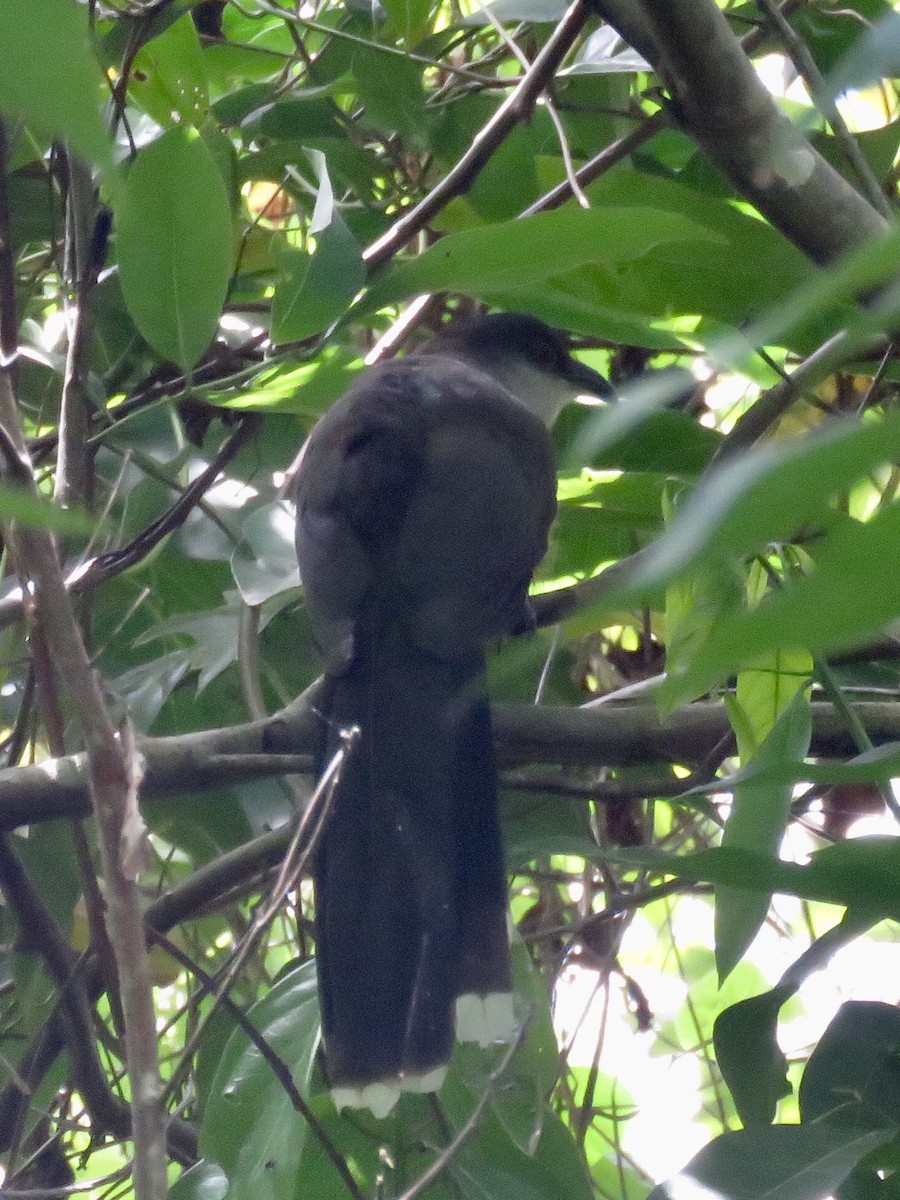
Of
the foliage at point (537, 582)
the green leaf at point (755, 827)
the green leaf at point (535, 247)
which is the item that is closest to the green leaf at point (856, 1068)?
the foliage at point (537, 582)

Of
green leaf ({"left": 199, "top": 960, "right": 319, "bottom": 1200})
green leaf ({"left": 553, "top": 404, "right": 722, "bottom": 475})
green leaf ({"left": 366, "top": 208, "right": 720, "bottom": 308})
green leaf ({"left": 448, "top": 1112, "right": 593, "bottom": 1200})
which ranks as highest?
green leaf ({"left": 366, "top": 208, "right": 720, "bottom": 308})

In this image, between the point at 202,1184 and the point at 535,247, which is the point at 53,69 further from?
the point at 202,1184

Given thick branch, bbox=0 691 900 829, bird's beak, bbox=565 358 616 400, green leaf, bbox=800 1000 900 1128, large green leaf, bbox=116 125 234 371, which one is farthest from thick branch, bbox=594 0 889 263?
bird's beak, bbox=565 358 616 400

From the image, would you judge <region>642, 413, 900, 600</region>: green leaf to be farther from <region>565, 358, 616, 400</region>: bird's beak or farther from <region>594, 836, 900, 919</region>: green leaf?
<region>565, 358, 616, 400</region>: bird's beak

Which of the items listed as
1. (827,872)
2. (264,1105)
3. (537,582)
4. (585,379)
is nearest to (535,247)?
(827,872)

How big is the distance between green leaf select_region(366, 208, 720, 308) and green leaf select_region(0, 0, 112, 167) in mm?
830

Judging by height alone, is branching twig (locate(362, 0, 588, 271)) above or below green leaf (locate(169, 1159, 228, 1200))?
above

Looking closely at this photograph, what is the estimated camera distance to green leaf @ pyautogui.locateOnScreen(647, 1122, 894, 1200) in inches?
49.2

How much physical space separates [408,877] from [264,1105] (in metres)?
0.48

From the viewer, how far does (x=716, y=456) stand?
1921 millimetres

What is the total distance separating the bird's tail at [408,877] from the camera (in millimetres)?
1816

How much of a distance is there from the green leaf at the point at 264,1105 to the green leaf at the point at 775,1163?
1.30 ft

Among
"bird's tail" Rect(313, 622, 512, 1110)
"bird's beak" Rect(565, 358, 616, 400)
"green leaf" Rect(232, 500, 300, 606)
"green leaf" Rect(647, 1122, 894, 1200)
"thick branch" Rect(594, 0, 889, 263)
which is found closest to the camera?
"green leaf" Rect(647, 1122, 894, 1200)

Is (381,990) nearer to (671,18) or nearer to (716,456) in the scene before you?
(716,456)
